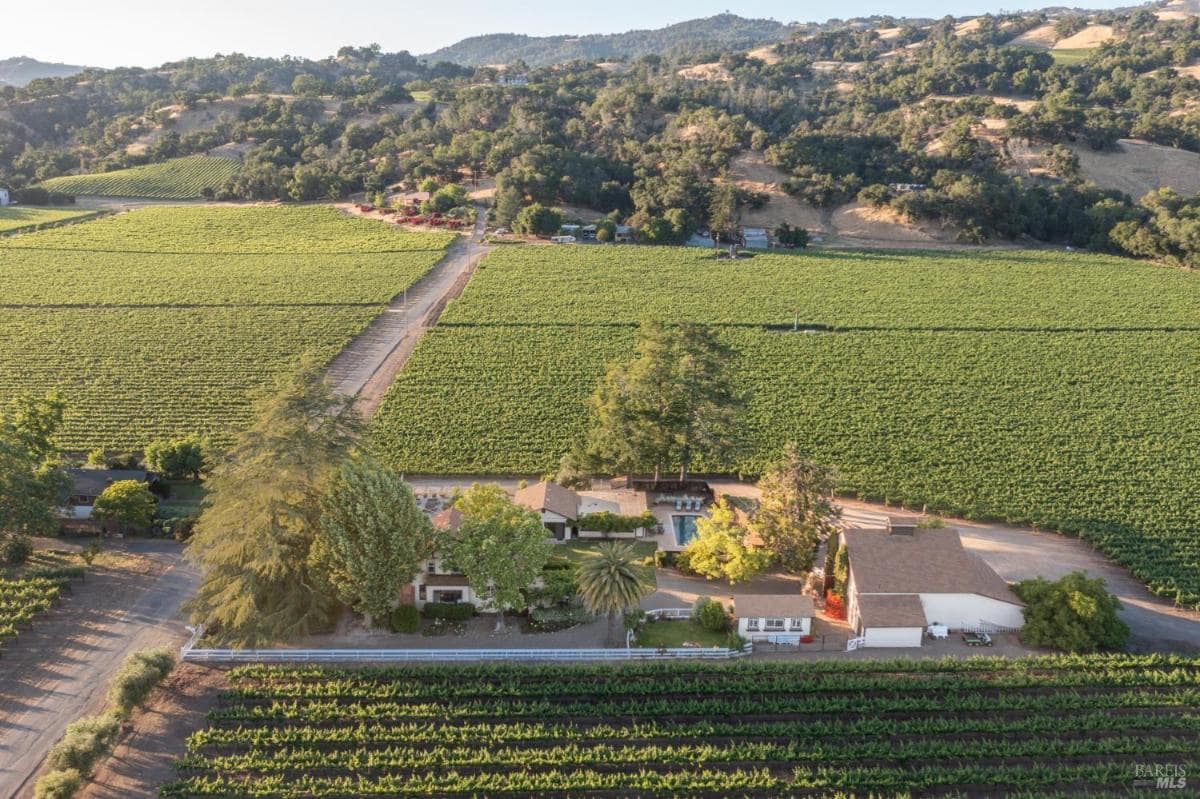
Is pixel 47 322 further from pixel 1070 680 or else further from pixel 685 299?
pixel 1070 680

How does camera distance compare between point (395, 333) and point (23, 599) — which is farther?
point (395, 333)

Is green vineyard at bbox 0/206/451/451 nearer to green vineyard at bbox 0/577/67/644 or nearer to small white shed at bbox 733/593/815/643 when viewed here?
green vineyard at bbox 0/577/67/644

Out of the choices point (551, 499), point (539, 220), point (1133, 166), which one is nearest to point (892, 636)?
point (551, 499)

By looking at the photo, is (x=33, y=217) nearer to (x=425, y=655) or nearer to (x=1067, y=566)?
(x=425, y=655)

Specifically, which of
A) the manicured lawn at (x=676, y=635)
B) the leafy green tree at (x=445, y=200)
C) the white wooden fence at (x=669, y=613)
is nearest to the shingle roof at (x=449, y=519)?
the white wooden fence at (x=669, y=613)

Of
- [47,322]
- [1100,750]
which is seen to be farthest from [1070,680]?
[47,322]

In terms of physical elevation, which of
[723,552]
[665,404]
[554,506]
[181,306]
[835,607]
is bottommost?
[835,607]

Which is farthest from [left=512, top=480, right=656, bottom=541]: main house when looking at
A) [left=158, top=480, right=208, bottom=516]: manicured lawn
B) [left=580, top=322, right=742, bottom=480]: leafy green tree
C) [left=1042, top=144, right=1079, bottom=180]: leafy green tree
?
[left=1042, top=144, right=1079, bottom=180]: leafy green tree
